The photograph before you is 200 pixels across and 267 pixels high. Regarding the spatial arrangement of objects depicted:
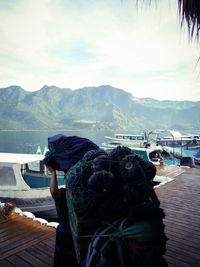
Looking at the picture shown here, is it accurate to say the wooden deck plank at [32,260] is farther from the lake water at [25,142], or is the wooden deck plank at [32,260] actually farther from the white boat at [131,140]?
the lake water at [25,142]

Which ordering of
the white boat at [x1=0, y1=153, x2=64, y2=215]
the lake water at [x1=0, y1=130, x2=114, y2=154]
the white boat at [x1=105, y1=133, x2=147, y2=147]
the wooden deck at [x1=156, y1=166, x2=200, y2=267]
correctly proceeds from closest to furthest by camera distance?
the wooden deck at [x1=156, y1=166, x2=200, y2=267] → the white boat at [x1=0, y1=153, x2=64, y2=215] → the white boat at [x1=105, y1=133, x2=147, y2=147] → the lake water at [x1=0, y1=130, x2=114, y2=154]

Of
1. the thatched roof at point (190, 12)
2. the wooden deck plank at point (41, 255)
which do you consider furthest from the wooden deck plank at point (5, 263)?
the thatched roof at point (190, 12)

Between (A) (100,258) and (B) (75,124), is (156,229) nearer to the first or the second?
(A) (100,258)

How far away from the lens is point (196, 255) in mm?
3119

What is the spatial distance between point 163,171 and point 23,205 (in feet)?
19.7

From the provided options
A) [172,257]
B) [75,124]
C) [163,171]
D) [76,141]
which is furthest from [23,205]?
[75,124]

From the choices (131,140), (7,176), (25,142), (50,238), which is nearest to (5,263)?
(50,238)

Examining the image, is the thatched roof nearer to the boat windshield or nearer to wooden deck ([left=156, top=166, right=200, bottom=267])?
wooden deck ([left=156, top=166, right=200, bottom=267])

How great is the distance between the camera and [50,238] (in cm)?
363

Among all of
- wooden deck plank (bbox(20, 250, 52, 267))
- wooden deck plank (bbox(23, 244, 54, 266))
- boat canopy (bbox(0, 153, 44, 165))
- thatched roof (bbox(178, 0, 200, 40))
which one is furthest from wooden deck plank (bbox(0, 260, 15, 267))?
boat canopy (bbox(0, 153, 44, 165))

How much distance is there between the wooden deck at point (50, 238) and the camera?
9.85 feet

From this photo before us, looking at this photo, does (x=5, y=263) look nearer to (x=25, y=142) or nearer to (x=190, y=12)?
(x=190, y=12)

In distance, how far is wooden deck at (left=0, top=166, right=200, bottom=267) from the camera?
3002 millimetres

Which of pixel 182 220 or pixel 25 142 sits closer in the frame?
pixel 182 220
